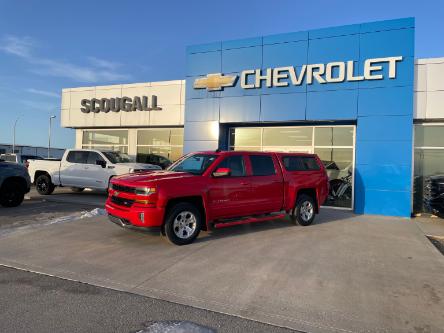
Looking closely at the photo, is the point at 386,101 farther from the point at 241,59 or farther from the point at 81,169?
the point at 81,169

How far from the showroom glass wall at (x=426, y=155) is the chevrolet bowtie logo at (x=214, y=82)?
280 inches

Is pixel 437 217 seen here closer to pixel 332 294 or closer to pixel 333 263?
pixel 333 263

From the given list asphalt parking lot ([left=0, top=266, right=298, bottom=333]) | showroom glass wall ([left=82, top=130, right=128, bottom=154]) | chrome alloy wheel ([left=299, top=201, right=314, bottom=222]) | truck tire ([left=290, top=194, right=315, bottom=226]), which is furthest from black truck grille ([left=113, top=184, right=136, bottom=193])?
showroom glass wall ([left=82, top=130, right=128, bottom=154])

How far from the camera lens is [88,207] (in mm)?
11625

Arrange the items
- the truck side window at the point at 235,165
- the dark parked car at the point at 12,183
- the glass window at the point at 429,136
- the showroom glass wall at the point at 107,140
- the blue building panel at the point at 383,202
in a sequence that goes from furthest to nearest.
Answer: the showroom glass wall at the point at 107,140 < the glass window at the point at 429,136 < the blue building panel at the point at 383,202 < the dark parked car at the point at 12,183 < the truck side window at the point at 235,165

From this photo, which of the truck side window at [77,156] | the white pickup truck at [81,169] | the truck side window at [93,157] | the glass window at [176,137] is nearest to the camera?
the white pickup truck at [81,169]

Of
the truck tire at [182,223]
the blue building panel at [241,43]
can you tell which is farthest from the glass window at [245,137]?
the truck tire at [182,223]

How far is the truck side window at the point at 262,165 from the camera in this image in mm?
8223

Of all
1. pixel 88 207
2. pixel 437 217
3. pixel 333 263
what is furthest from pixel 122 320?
pixel 437 217

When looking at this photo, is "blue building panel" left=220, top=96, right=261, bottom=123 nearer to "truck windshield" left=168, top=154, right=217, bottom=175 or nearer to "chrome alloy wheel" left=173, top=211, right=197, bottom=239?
"truck windshield" left=168, top=154, right=217, bottom=175

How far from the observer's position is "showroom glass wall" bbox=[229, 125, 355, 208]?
13.4 metres

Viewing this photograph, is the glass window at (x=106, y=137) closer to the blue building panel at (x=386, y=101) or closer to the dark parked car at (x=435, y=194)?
the blue building panel at (x=386, y=101)

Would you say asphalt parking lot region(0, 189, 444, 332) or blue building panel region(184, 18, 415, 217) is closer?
asphalt parking lot region(0, 189, 444, 332)

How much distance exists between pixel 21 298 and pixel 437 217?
12549 mm
